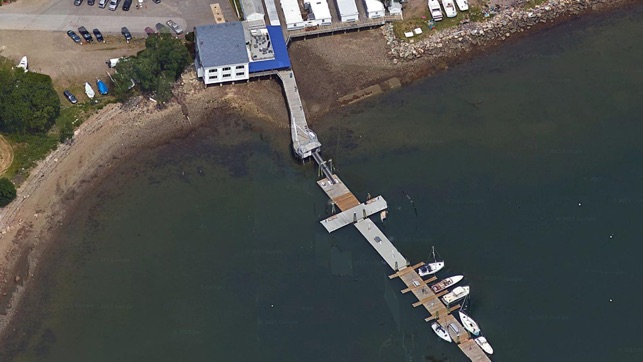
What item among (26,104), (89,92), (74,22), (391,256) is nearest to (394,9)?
(391,256)

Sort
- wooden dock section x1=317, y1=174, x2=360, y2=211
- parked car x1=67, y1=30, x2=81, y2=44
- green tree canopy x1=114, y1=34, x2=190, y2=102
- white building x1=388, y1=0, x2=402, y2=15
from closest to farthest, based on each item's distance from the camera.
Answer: wooden dock section x1=317, y1=174, x2=360, y2=211 < green tree canopy x1=114, y1=34, x2=190, y2=102 < parked car x1=67, y1=30, x2=81, y2=44 < white building x1=388, y1=0, x2=402, y2=15

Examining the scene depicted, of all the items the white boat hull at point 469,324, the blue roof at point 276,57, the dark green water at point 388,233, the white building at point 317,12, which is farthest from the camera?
the white building at point 317,12

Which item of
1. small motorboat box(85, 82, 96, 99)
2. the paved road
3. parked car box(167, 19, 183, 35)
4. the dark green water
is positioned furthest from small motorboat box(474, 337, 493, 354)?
the paved road

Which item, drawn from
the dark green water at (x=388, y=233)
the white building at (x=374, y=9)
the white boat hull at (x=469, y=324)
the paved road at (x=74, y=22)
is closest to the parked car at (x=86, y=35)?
the paved road at (x=74, y=22)

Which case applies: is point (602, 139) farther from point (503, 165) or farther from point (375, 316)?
point (375, 316)

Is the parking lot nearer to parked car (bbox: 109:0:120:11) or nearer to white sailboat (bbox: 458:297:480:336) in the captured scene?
parked car (bbox: 109:0:120:11)

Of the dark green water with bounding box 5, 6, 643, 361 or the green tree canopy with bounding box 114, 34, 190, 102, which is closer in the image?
the dark green water with bounding box 5, 6, 643, 361

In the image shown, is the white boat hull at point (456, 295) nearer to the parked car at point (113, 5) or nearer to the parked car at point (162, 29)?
the parked car at point (162, 29)
